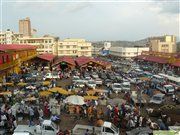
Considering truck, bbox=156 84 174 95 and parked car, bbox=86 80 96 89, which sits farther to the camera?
parked car, bbox=86 80 96 89

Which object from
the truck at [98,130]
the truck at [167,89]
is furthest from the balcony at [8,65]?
the truck at [98,130]

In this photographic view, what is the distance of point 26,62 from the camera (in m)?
65.1

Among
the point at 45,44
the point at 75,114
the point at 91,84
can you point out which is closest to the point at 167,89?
the point at 91,84

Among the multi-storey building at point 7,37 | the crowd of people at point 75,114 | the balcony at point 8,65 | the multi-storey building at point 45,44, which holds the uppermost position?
the multi-storey building at point 7,37

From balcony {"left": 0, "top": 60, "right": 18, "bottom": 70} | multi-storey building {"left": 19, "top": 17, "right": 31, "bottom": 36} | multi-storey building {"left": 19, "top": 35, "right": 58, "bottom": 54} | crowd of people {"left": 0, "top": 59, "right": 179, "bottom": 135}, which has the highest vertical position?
multi-storey building {"left": 19, "top": 17, "right": 31, "bottom": 36}

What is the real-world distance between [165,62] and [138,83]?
3041cm

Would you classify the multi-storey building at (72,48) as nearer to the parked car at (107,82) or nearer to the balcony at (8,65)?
the balcony at (8,65)

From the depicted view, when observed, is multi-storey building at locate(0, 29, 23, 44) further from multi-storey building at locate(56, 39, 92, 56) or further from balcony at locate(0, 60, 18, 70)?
balcony at locate(0, 60, 18, 70)

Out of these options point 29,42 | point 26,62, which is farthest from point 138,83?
point 29,42

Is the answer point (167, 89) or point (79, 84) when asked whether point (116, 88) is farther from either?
point (167, 89)

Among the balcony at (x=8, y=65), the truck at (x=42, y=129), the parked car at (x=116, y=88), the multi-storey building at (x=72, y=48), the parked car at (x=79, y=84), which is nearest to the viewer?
the truck at (x=42, y=129)

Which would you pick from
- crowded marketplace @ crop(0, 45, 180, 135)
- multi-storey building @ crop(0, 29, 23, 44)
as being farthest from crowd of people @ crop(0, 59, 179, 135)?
multi-storey building @ crop(0, 29, 23, 44)

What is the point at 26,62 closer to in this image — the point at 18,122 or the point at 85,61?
the point at 85,61

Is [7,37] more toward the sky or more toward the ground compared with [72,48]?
more toward the sky
